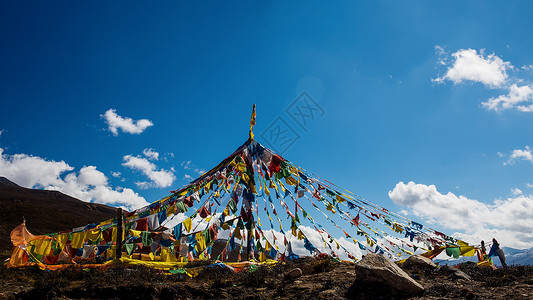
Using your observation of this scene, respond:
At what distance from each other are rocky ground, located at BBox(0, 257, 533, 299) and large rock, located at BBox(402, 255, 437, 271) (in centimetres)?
4

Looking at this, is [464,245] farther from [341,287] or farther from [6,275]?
[6,275]

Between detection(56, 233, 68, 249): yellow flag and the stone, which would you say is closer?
the stone

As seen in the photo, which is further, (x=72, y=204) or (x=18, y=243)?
(x=72, y=204)

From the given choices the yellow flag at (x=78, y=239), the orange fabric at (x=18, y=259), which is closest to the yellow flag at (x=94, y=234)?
the yellow flag at (x=78, y=239)

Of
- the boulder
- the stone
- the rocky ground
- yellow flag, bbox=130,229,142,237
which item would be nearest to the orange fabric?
the rocky ground

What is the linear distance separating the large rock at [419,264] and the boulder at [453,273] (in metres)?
0.30

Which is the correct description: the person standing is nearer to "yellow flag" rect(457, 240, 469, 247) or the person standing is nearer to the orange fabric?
"yellow flag" rect(457, 240, 469, 247)

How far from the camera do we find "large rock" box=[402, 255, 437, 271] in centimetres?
865

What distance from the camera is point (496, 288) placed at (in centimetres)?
670

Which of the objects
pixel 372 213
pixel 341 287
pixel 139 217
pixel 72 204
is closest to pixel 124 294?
pixel 139 217

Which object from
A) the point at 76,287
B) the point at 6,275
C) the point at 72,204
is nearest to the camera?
the point at 76,287

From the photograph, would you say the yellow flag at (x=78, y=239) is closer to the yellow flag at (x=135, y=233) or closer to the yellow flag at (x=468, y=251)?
the yellow flag at (x=135, y=233)

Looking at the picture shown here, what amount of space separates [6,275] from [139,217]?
372cm

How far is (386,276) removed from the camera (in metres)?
6.46
